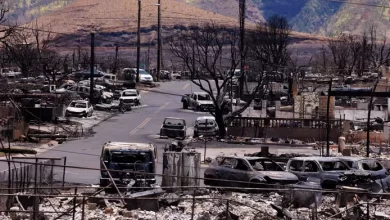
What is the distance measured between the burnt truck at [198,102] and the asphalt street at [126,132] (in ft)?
2.42

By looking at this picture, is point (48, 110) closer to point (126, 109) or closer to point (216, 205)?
point (126, 109)

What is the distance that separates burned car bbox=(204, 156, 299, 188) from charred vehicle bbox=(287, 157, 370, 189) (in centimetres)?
58

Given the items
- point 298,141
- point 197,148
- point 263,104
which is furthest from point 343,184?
point 263,104

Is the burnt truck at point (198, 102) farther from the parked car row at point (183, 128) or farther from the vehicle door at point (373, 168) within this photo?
the vehicle door at point (373, 168)

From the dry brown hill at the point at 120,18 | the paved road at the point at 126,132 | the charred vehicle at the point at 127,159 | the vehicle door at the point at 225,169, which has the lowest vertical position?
the paved road at the point at 126,132

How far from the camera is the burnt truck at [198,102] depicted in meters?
66.0

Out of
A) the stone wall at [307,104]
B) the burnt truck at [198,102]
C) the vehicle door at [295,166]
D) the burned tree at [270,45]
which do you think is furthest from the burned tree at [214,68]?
the vehicle door at [295,166]

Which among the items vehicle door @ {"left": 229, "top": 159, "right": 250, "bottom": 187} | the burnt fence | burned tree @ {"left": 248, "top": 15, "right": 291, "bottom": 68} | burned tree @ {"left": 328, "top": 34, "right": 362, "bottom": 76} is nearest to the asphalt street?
the burnt fence

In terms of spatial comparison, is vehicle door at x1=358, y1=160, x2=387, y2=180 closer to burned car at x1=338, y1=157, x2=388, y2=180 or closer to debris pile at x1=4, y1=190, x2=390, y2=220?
burned car at x1=338, y1=157, x2=388, y2=180

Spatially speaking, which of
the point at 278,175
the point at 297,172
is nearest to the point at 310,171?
the point at 297,172

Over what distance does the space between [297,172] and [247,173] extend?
1718 mm

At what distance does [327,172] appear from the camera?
27859 mm

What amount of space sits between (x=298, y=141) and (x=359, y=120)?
7594 mm

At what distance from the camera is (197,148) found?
4503cm
